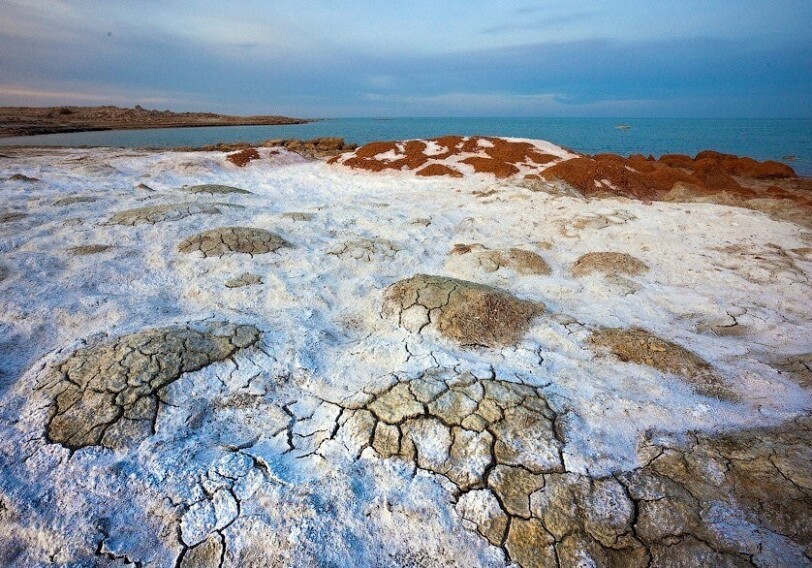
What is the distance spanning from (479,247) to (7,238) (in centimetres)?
670

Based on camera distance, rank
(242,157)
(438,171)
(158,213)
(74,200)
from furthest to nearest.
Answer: (242,157)
(438,171)
(74,200)
(158,213)

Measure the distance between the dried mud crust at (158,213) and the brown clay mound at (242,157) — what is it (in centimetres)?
795

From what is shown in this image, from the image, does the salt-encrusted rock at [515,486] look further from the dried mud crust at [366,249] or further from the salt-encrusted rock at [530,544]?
the dried mud crust at [366,249]

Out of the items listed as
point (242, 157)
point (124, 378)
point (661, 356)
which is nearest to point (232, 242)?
point (124, 378)

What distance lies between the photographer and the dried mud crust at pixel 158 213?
6112mm

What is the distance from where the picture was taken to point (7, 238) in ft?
17.6

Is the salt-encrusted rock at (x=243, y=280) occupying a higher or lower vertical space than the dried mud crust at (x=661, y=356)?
higher

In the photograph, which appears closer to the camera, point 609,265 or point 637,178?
point 609,265

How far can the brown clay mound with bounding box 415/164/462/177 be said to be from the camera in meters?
13.6

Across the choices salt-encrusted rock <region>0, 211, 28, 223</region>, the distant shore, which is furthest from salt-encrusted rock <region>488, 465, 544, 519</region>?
the distant shore

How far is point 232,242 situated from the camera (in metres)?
5.47

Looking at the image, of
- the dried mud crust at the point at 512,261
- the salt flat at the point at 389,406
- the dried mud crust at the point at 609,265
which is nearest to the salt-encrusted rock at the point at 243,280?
the salt flat at the point at 389,406

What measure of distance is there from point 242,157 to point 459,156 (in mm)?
8236

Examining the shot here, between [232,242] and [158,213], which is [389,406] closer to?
[232,242]
